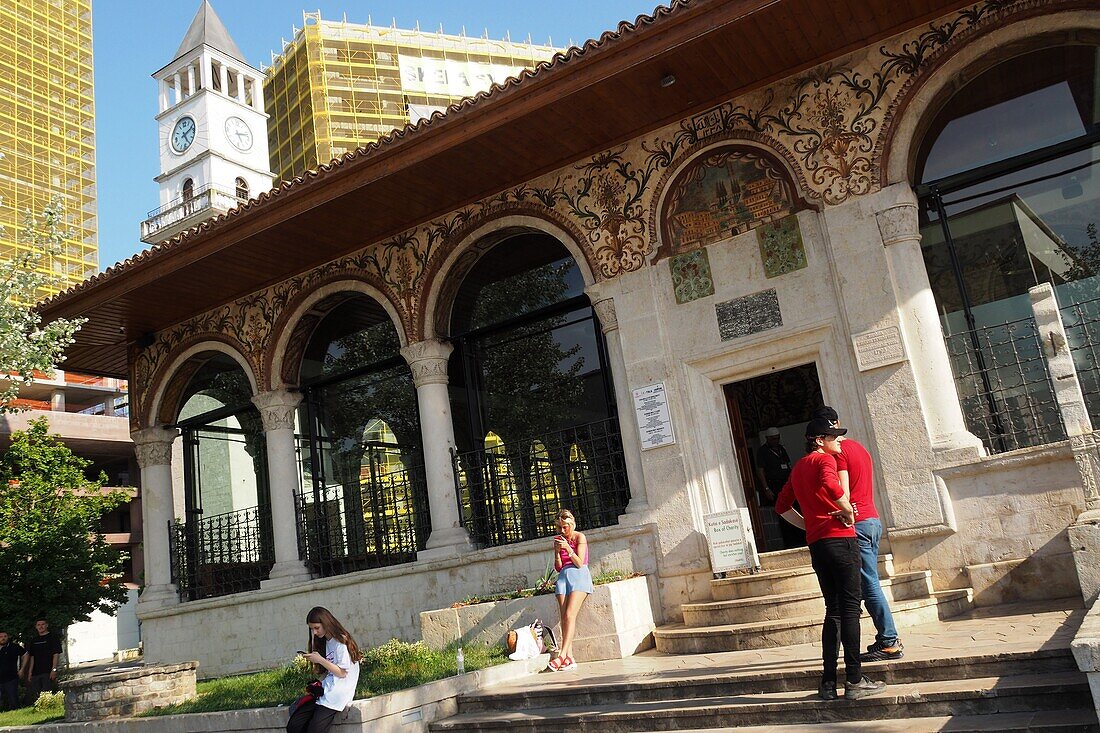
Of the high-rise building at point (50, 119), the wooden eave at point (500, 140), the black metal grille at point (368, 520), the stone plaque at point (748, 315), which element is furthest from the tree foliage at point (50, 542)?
the high-rise building at point (50, 119)

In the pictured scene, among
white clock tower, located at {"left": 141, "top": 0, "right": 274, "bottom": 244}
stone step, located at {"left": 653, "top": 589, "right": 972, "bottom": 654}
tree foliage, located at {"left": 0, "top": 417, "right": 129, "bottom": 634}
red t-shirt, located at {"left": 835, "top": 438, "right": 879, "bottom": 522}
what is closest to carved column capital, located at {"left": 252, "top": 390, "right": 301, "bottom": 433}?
tree foliage, located at {"left": 0, "top": 417, "right": 129, "bottom": 634}

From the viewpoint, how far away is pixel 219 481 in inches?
535

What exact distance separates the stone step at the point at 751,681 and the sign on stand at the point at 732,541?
179 centimetres

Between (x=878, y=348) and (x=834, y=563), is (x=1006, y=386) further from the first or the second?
(x=834, y=563)

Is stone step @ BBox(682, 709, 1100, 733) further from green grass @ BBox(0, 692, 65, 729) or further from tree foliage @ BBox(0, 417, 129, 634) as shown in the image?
tree foliage @ BBox(0, 417, 129, 634)

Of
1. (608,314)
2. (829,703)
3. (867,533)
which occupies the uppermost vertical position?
(608,314)

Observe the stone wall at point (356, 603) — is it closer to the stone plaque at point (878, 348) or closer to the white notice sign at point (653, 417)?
the white notice sign at point (653, 417)

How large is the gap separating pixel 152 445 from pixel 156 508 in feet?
3.31

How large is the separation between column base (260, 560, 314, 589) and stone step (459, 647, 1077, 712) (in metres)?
5.10

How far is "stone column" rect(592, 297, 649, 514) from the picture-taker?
9102 millimetres

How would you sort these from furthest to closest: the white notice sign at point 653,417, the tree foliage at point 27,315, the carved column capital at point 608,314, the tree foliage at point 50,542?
the tree foliage at point 50,542
the tree foliage at point 27,315
the carved column capital at point 608,314
the white notice sign at point 653,417

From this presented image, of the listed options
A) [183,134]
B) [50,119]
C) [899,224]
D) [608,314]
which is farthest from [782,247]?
[50,119]

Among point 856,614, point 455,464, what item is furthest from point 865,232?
point 455,464

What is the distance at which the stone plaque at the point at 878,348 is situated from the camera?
796 cm
